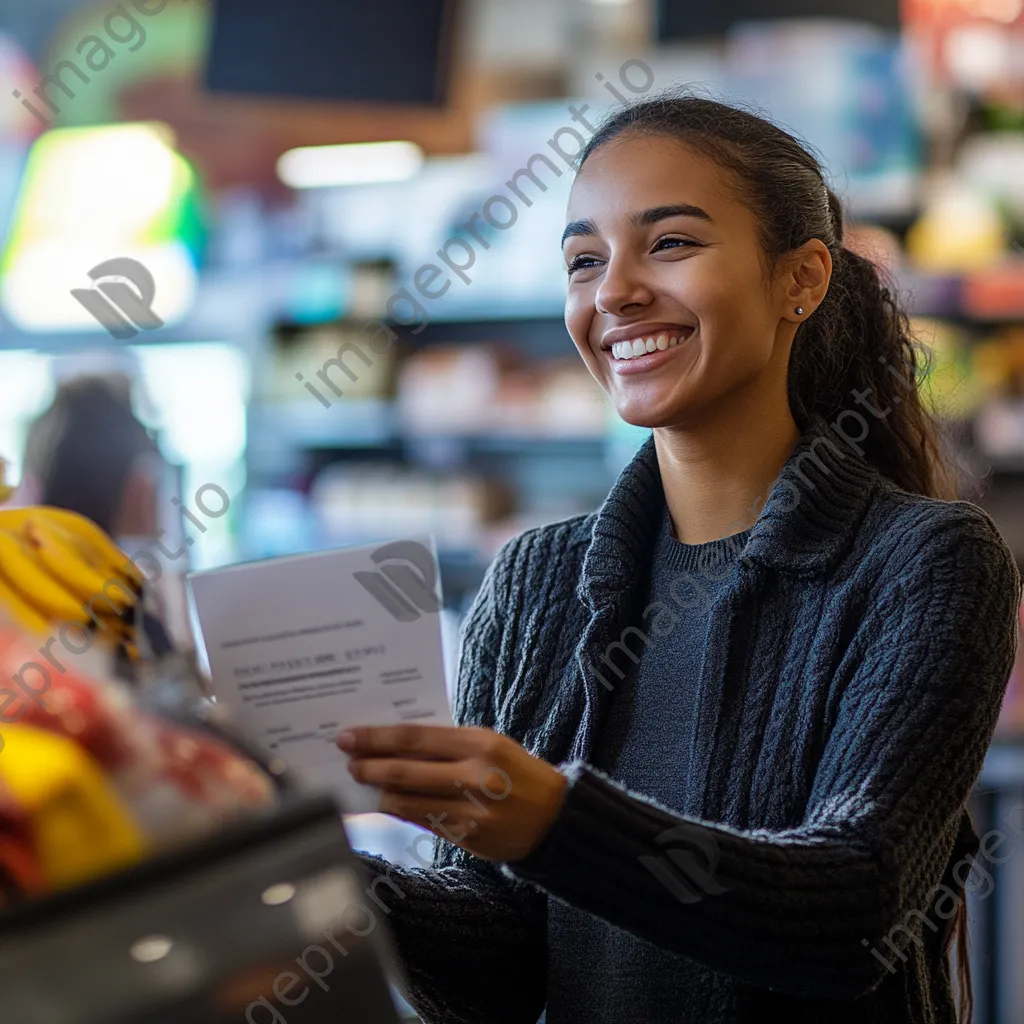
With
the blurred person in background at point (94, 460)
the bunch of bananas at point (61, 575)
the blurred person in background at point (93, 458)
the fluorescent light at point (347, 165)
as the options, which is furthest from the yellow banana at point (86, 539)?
the fluorescent light at point (347, 165)

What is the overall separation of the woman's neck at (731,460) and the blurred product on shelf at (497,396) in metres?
3.45

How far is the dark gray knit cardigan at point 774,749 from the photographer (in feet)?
3.55

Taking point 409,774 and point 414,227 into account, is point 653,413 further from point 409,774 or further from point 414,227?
point 414,227

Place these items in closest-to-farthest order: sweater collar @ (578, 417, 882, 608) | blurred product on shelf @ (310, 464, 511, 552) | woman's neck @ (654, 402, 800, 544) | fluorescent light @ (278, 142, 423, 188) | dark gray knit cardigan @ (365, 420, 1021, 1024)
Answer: dark gray knit cardigan @ (365, 420, 1021, 1024) < sweater collar @ (578, 417, 882, 608) < woman's neck @ (654, 402, 800, 544) < blurred product on shelf @ (310, 464, 511, 552) < fluorescent light @ (278, 142, 423, 188)

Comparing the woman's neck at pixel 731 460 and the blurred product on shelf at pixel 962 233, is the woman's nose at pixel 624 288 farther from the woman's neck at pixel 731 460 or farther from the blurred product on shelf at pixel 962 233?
the blurred product on shelf at pixel 962 233

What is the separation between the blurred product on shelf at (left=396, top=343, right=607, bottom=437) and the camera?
5.00 m

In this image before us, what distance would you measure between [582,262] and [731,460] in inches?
11.0

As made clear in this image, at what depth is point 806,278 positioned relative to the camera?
1.52 m

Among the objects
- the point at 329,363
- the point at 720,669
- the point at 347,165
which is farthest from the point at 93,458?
the point at 720,669

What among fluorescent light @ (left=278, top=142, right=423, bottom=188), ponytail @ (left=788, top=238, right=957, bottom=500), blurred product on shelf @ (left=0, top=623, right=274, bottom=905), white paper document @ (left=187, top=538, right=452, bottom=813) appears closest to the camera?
blurred product on shelf @ (left=0, top=623, right=274, bottom=905)

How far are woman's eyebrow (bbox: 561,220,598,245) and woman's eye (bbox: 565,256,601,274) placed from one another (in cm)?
3

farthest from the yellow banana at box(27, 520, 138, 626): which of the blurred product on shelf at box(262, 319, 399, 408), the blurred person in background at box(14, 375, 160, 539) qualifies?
the blurred product on shelf at box(262, 319, 399, 408)

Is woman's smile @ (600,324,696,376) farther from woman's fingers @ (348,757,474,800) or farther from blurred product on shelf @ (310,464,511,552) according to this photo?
blurred product on shelf @ (310,464,511,552)

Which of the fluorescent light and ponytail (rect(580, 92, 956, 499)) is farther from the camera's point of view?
the fluorescent light
